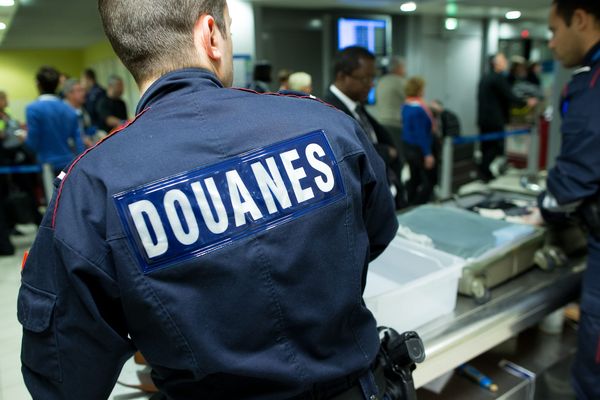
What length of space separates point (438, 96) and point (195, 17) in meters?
8.76

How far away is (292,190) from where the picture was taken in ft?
2.39

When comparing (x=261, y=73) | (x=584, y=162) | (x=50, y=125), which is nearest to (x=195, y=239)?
(x=584, y=162)

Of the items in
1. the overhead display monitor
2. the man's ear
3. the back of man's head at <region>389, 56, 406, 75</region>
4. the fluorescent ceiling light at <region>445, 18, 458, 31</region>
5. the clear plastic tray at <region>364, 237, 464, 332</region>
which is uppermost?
the fluorescent ceiling light at <region>445, 18, 458, 31</region>

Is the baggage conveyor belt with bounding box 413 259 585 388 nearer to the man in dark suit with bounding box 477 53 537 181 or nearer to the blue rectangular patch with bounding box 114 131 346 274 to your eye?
the blue rectangular patch with bounding box 114 131 346 274

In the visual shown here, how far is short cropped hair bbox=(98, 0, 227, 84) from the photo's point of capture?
0.73 metres

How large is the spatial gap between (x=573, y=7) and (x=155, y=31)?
4.58 ft

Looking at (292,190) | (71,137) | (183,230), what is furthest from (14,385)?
(71,137)

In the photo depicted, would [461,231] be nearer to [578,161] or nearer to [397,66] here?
[578,161]

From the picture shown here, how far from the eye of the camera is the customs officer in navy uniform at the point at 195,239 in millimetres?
654

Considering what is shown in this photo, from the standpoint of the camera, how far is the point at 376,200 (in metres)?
0.91

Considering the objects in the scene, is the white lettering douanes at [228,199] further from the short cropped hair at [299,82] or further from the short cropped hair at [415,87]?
the short cropped hair at [415,87]

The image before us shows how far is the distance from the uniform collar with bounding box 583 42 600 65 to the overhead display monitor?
5.43 metres

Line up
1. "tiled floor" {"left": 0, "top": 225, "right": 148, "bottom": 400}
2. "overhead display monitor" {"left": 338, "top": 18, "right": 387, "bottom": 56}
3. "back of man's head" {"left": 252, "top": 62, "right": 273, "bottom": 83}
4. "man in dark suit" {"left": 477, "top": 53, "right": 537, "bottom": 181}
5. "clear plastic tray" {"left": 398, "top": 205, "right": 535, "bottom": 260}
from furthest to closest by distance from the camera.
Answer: "overhead display monitor" {"left": 338, "top": 18, "right": 387, "bottom": 56}
"man in dark suit" {"left": 477, "top": 53, "right": 537, "bottom": 181}
"back of man's head" {"left": 252, "top": 62, "right": 273, "bottom": 83}
"clear plastic tray" {"left": 398, "top": 205, "right": 535, "bottom": 260}
"tiled floor" {"left": 0, "top": 225, "right": 148, "bottom": 400}

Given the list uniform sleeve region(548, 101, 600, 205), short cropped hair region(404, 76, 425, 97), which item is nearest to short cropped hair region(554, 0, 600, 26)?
uniform sleeve region(548, 101, 600, 205)
